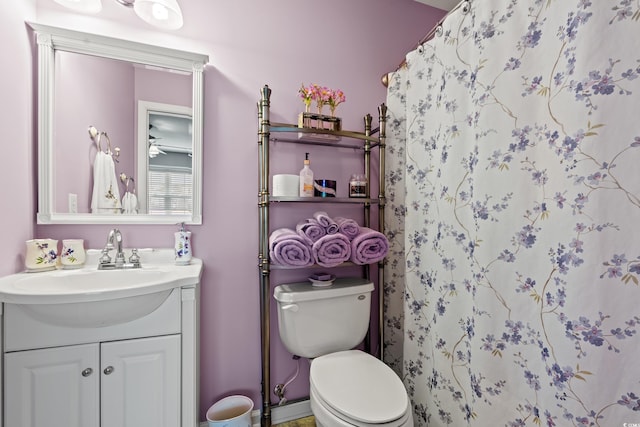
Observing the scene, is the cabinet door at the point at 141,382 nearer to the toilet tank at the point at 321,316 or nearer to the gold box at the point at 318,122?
the toilet tank at the point at 321,316

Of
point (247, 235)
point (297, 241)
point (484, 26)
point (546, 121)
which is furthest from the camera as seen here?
point (247, 235)

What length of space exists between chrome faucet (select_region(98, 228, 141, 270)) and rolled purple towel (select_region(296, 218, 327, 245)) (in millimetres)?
744

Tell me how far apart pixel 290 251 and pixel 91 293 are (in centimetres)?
70

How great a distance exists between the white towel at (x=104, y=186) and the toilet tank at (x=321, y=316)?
2.89ft

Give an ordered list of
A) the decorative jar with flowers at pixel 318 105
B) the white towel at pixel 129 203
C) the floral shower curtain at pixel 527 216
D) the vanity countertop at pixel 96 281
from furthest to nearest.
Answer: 1. the decorative jar with flowers at pixel 318 105
2. the white towel at pixel 129 203
3. the vanity countertop at pixel 96 281
4. the floral shower curtain at pixel 527 216

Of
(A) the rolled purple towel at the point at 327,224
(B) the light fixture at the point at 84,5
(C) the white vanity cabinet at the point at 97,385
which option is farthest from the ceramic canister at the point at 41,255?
→ (A) the rolled purple towel at the point at 327,224

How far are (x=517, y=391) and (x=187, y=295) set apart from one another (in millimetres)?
1160

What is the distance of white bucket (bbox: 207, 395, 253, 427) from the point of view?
48.5 inches

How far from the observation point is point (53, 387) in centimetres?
84

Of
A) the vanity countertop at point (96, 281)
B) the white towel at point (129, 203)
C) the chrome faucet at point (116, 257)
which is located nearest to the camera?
the vanity countertop at point (96, 281)

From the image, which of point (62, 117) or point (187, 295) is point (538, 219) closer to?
point (187, 295)

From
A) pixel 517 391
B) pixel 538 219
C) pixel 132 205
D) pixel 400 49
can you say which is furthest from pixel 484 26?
pixel 132 205

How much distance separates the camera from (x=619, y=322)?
62 centimetres

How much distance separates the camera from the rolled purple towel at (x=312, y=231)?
1.26 meters
